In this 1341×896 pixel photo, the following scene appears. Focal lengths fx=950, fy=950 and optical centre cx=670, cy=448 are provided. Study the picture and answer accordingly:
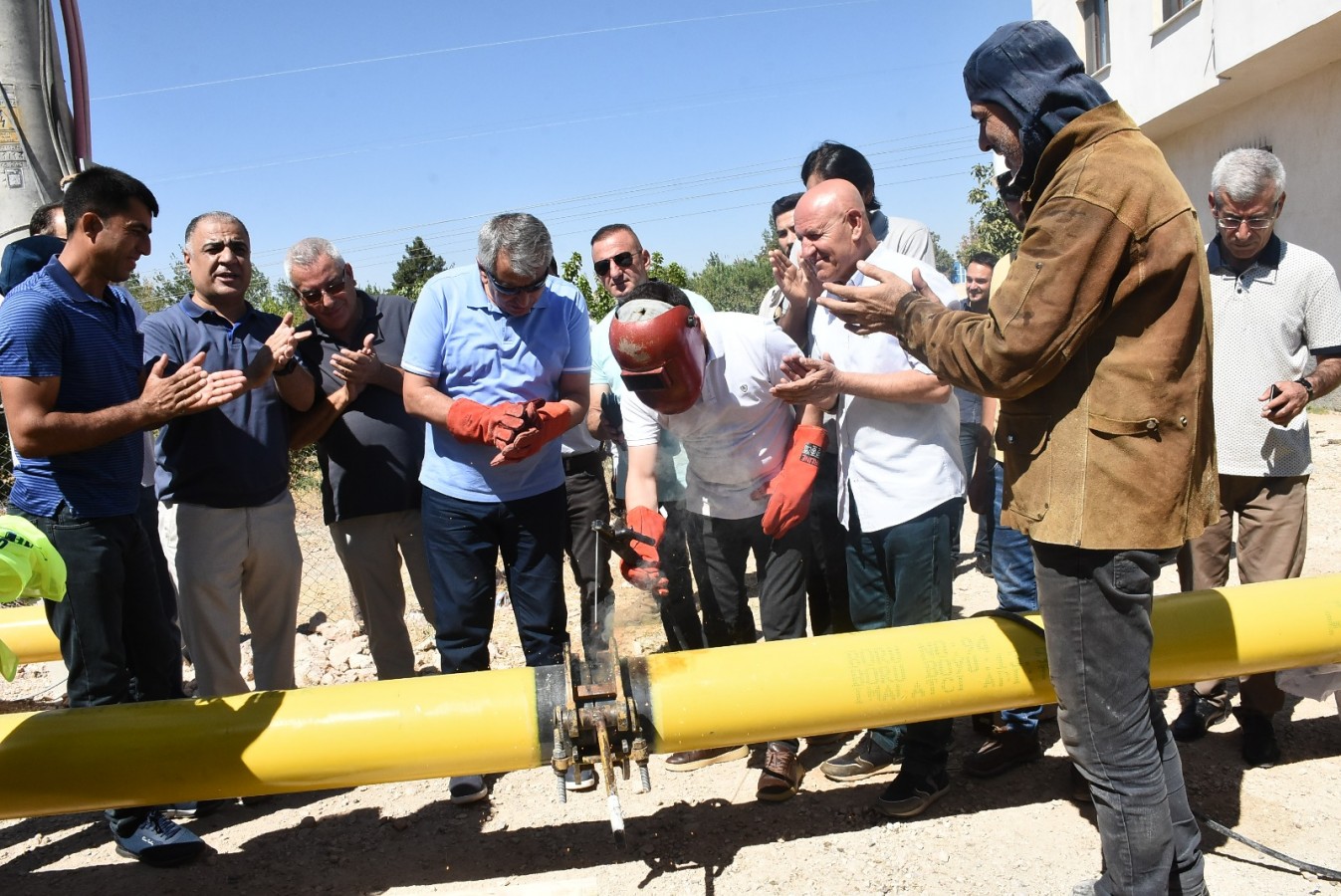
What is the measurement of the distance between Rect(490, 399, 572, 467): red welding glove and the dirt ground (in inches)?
50.4

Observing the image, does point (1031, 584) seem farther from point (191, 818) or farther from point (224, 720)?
point (191, 818)

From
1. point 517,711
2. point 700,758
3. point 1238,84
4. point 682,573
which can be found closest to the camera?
point 517,711

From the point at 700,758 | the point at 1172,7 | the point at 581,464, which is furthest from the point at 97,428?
the point at 1172,7

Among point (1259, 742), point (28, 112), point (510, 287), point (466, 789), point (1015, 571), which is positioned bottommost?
point (1259, 742)

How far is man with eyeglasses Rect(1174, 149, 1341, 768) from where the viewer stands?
3363 mm

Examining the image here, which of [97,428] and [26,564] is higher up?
[97,428]

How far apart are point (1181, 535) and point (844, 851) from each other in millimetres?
1516

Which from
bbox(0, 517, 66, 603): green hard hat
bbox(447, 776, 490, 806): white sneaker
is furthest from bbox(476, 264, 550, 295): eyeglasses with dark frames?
bbox(447, 776, 490, 806): white sneaker

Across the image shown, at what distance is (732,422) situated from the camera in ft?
11.7

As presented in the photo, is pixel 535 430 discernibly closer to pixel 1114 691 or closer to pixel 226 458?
pixel 226 458

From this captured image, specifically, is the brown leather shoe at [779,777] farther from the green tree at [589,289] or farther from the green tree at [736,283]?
the green tree at [736,283]

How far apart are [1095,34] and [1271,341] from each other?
15.6 metres

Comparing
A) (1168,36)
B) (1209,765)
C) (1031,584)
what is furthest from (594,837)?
(1168,36)

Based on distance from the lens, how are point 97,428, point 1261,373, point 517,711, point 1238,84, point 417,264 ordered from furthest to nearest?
point 417,264, point 1238,84, point 1261,373, point 97,428, point 517,711
